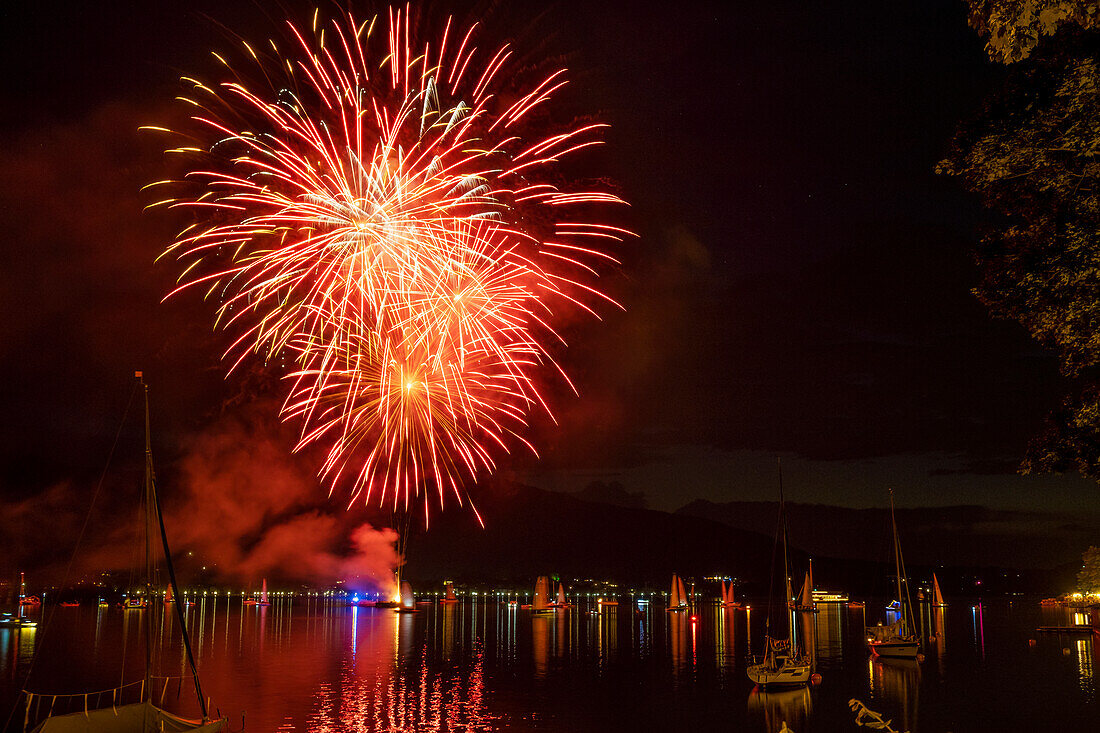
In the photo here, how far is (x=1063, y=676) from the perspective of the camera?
2361 inches

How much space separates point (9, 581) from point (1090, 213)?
19918cm

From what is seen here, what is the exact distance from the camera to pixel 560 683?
5431 centimetres

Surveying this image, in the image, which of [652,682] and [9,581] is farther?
[9,581]

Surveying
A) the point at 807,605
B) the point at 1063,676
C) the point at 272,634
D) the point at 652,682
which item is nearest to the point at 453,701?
the point at 652,682

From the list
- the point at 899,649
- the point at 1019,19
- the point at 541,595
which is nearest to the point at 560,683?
the point at 899,649

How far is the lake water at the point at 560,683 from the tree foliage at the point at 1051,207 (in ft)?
70.1

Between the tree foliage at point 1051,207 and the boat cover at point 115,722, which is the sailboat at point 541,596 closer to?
the boat cover at point 115,722

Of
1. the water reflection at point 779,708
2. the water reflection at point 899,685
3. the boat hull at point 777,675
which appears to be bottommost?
the water reflection at point 899,685

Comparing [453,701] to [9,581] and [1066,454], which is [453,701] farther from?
[9,581]

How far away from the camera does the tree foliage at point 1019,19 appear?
8.87 metres

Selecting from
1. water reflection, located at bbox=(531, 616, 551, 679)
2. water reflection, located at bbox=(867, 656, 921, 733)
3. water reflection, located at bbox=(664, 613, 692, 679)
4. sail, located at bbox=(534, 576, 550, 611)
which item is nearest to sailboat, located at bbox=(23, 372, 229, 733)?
water reflection, located at bbox=(867, 656, 921, 733)

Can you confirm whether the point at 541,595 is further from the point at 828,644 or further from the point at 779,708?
the point at 779,708

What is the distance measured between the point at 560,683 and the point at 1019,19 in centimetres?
5125

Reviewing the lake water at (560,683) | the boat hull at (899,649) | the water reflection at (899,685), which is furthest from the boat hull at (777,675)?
the boat hull at (899,649)
